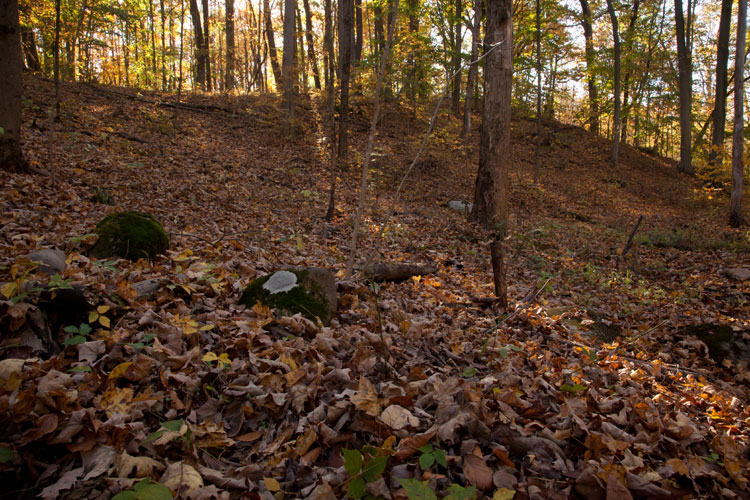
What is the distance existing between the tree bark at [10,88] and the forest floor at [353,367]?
63 centimetres

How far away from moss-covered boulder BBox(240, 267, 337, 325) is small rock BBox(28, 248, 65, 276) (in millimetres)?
1477

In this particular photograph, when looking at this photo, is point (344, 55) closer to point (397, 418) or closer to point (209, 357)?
point (209, 357)

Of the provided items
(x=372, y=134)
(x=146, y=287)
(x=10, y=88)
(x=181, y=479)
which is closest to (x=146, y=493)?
(x=181, y=479)

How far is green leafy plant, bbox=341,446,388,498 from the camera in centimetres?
172

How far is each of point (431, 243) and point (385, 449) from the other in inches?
242

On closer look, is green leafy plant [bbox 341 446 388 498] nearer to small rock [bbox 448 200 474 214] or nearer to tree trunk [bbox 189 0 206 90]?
small rock [bbox 448 200 474 214]

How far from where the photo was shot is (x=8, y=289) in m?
2.42

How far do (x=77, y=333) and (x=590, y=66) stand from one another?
24.8 meters

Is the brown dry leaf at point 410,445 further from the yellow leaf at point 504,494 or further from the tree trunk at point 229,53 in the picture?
the tree trunk at point 229,53

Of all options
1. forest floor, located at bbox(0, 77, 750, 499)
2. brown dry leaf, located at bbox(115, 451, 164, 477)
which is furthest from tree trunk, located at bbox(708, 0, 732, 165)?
brown dry leaf, located at bbox(115, 451, 164, 477)

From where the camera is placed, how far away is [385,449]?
2.04m

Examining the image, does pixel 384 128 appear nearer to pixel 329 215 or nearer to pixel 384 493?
pixel 329 215

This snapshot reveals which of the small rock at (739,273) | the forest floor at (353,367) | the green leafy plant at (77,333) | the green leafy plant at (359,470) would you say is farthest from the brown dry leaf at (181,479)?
the small rock at (739,273)

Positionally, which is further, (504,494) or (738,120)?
(738,120)
